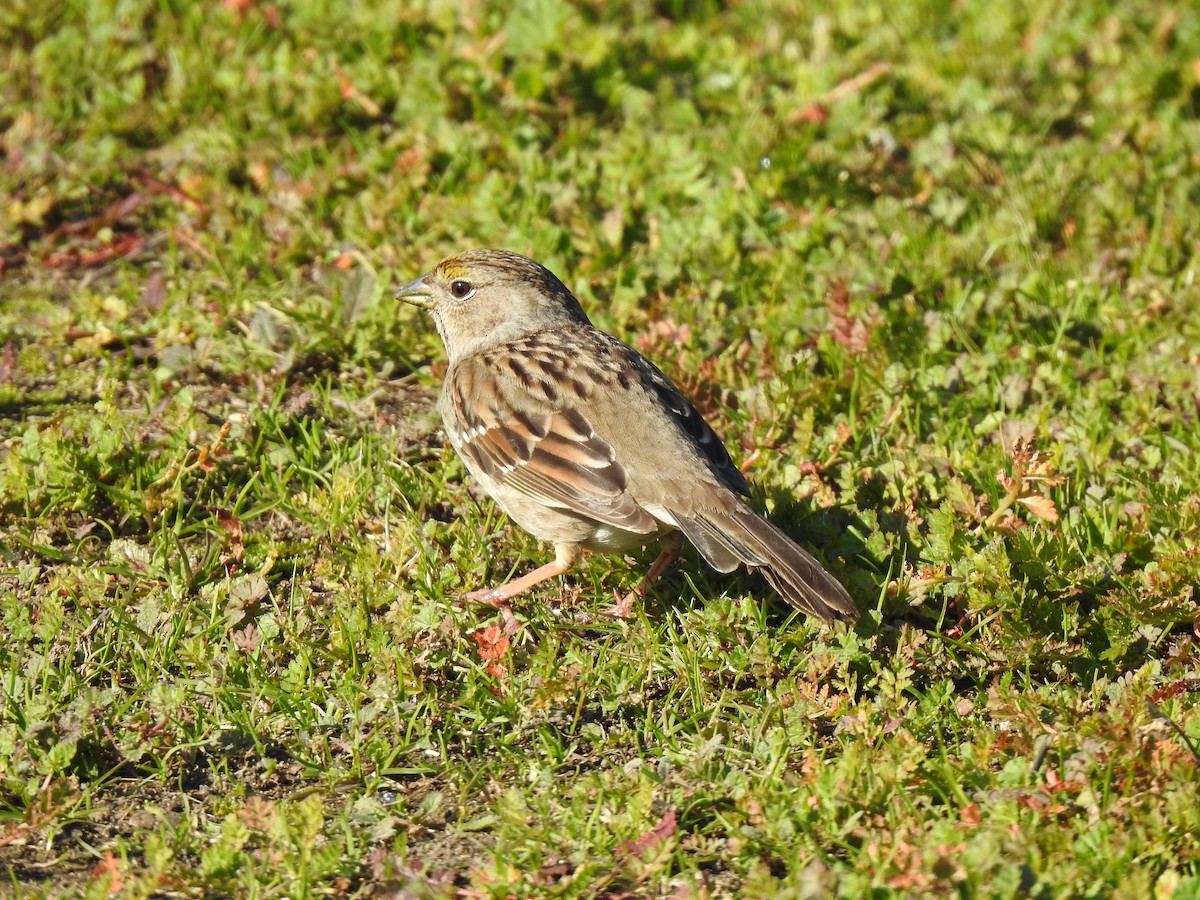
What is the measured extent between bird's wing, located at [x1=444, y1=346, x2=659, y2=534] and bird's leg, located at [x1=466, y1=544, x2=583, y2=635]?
28 centimetres

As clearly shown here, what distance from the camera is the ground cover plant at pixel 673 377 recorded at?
455cm

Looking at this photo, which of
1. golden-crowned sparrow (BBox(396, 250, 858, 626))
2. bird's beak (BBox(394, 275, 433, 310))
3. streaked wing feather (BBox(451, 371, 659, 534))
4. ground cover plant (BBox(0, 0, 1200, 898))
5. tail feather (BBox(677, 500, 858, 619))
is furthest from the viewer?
bird's beak (BBox(394, 275, 433, 310))

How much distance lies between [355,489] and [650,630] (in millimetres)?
1467

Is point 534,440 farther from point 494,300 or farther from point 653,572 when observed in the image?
point 494,300

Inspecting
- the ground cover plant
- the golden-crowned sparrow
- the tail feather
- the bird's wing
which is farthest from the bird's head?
the tail feather

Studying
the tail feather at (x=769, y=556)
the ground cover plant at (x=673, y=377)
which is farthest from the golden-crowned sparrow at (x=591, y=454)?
the ground cover plant at (x=673, y=377)

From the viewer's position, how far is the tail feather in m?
4.92

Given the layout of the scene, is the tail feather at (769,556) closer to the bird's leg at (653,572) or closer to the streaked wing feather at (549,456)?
the streaked wing feather at (549,456)

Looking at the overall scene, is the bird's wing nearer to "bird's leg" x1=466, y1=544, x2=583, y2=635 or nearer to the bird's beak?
"bird's leg" x1=466, y1=544, x2=583, y2=635

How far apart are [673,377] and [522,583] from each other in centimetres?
156

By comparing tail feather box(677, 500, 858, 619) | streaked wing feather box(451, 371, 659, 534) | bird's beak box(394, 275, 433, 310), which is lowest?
bird's beak box(394, 275, 433, 310)

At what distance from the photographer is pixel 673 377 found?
6734mm

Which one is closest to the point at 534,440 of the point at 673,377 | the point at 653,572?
the point at 653,572

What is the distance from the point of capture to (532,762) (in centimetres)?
489
